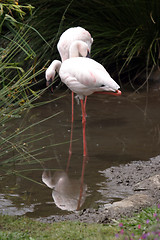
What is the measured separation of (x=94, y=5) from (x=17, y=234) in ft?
17.7

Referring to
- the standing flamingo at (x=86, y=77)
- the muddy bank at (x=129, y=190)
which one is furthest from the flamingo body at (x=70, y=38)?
the muddy bank at (x=129, y=190)

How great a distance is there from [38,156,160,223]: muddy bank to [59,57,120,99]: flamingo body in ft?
2.65

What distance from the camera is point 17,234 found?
2998 millimetres

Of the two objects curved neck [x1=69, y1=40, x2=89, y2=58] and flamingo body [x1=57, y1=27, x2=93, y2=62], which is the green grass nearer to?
curved neck [x1=69, y1=40, x2=89, y2=58]

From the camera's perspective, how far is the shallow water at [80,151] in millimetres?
3855

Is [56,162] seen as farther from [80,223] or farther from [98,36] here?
[98,36]

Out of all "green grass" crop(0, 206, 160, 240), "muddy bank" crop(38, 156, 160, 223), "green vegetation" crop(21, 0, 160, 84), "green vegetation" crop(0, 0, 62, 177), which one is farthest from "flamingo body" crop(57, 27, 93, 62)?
"green grass" crop(0, 206, 160, 240)

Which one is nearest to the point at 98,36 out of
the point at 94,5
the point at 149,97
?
the point at 94,5

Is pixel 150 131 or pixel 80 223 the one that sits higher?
pixel 80 223

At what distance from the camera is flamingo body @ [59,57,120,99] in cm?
493

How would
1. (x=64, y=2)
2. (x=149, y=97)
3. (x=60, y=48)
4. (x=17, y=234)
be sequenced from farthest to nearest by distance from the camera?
1. (x=64, y=2)
2. (x=149, y=97)
3. (x=60, y=48)
4. (x=17, y=234)

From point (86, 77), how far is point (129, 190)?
4.61ft

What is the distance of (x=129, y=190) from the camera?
13.3 ft

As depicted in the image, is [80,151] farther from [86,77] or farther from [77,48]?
[77,48]
